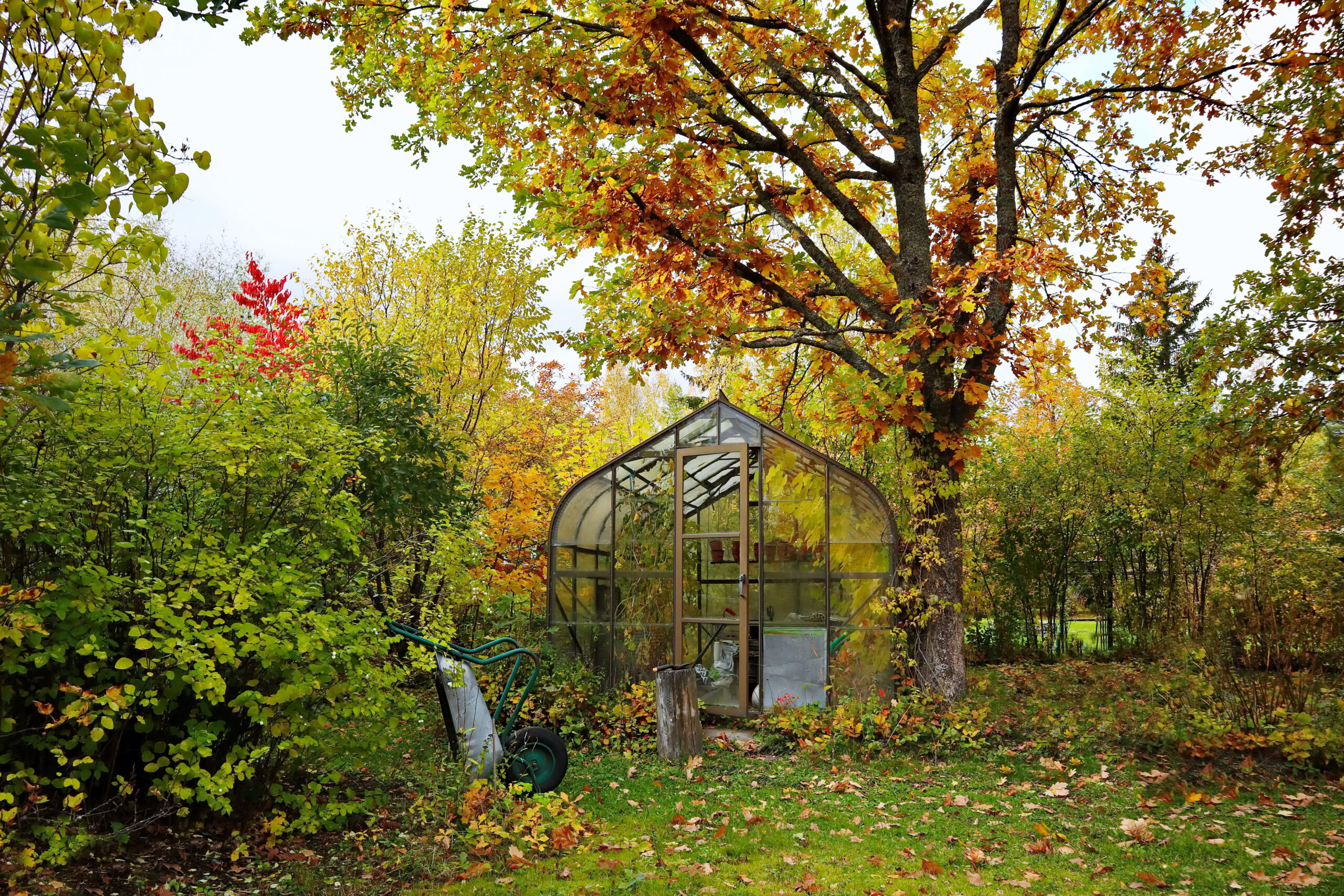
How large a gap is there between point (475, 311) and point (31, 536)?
323 inches

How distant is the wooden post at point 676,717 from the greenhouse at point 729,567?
1.25 m

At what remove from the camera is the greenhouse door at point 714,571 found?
8820 millimetres

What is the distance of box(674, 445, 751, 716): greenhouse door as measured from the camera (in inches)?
347

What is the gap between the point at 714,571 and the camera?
914cm

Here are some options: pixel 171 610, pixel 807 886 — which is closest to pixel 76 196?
pixel 171 610

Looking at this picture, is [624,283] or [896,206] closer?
[896,206]

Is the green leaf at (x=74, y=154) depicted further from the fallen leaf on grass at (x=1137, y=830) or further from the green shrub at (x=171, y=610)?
the fallen leaf on grass at (x=1137, y=830)

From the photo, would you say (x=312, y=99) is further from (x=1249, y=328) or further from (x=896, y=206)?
(x=1249, y=328)

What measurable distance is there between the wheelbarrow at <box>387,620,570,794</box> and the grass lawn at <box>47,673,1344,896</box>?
30 cm

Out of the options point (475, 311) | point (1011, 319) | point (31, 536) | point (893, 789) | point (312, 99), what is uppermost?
point (312, 99)

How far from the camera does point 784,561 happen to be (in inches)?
346

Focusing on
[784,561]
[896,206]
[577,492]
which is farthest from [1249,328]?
[577,492]

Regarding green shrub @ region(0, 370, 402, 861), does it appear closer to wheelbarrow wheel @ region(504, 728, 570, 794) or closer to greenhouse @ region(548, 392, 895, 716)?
wheelbarrow wheel @ region(504, 728, 570, 794)

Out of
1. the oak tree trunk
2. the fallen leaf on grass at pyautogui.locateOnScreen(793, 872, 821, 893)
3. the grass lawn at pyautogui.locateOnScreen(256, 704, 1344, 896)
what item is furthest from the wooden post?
the fallen leaf on grass at pyautogui.locateOnScreen(793, 872, 821, 893)
